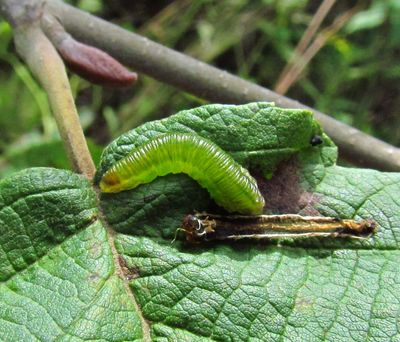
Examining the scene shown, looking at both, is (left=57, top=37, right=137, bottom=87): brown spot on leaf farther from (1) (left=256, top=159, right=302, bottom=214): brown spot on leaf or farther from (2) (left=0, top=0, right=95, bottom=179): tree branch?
(1) (left=256, top=159, right=302, bottom=214): brown spot on leaf

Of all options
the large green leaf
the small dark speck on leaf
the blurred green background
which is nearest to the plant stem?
the large green leaf

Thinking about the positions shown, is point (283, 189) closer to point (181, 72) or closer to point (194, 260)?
point (194, 260)

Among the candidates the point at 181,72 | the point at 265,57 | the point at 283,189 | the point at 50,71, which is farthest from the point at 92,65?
the point at 265,57

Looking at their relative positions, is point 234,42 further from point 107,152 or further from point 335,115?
point 107,152

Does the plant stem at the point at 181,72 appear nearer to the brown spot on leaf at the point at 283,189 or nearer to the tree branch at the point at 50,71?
the tree branch at the point at 50,71

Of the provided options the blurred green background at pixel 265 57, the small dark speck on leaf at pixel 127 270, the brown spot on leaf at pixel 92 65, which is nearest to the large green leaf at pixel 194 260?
the small dark speck on leaf at pixel 127 270
